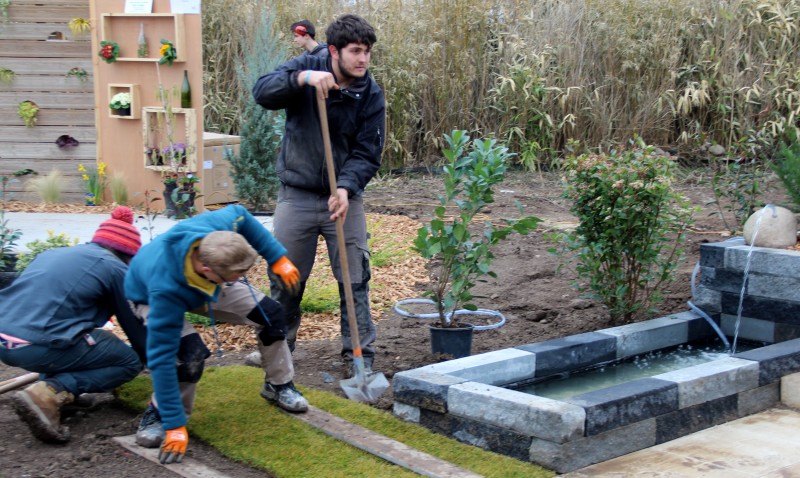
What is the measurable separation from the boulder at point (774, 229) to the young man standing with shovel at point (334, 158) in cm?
244

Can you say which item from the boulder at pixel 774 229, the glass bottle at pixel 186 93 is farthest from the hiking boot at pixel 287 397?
the glass bottle at pixel 186 93

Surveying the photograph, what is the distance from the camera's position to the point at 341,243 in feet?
14.5

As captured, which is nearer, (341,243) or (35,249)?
(341,243)

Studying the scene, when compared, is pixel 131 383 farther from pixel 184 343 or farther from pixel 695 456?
pixel 695 456

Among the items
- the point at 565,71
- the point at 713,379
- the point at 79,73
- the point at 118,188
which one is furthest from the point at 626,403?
the point at 565,71

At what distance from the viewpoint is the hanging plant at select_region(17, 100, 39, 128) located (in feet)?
30.1

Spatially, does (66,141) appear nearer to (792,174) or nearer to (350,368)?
(350,368)

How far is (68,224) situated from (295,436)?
15.5 ft

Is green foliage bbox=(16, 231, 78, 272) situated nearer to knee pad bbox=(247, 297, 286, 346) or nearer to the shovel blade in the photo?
knee pad bbox=(247, 297, 286, 346)

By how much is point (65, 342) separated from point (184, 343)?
0.57 metres

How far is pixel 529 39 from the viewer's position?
12250mm

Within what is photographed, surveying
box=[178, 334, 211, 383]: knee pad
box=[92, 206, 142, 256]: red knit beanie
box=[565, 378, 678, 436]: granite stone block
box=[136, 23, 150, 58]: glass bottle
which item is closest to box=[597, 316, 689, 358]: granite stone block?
box=[565, 378, 678, 436]: granite stone block

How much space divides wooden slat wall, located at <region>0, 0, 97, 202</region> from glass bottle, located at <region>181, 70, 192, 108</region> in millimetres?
1323

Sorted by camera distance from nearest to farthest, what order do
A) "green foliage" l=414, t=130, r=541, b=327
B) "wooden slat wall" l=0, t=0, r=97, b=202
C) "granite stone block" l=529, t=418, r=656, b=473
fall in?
1. "granite stone block" l=529, t=418, r=656, b=473
2. "green foliage" l=414, t=130, r=541, b=327
3. "wooden slat wall" l=0, t=0, r=97, b=202
